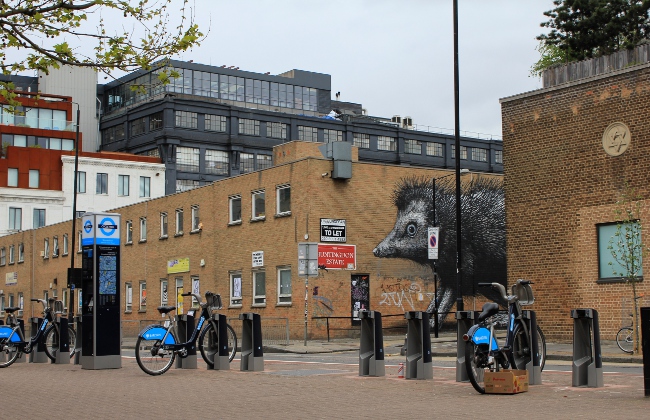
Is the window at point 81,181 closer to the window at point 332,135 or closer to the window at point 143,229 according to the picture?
the window at point 332,135

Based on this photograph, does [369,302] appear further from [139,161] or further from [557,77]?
[139,161]

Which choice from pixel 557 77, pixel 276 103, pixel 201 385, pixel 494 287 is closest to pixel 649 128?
pixel 557 77

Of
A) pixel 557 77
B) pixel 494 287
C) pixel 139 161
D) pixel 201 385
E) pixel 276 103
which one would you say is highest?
pixel 276 103

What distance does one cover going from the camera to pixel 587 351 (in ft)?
43.9

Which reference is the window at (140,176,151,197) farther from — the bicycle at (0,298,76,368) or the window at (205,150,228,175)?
the bicycle at (0,298,76,368)

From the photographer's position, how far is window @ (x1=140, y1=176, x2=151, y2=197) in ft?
266

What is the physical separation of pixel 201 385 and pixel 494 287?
15.2ft

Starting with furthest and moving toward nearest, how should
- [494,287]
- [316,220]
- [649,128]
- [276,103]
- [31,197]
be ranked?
1. [276,103]
2. [31,197]
3. [316,220]
4. [649,128]
5. [494,287]

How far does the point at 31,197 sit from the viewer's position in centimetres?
7581

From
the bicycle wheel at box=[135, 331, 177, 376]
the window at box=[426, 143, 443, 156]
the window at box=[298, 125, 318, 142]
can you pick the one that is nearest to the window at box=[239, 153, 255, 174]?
the window at box=[298, 125, 318, 142]

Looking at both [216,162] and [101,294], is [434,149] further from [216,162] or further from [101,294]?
[101,294]

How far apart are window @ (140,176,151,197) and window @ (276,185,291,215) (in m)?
45.5

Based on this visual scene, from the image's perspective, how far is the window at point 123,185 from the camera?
79.4m

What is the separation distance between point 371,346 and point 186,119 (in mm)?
69604
